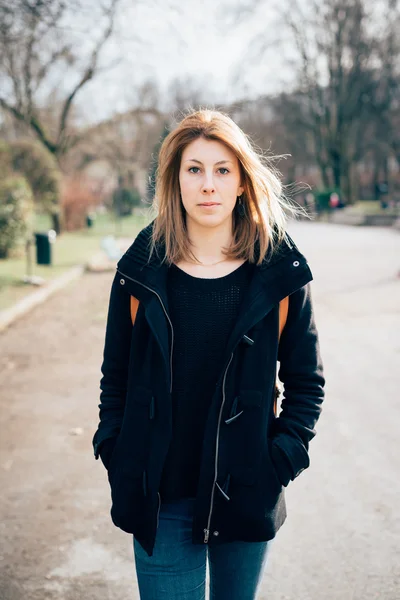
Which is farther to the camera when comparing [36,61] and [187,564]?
[36,61]

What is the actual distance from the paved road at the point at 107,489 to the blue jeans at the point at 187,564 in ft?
3.84

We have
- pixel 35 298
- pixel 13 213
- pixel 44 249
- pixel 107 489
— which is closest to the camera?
pixel 107 489

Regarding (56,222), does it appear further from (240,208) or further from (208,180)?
(208,180)

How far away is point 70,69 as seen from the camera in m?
27.3

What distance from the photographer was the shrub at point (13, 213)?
17.1 metres

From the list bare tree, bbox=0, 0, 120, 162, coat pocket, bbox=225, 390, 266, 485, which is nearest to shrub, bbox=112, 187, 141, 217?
bare tree, bbox=0, 0, 120, 162

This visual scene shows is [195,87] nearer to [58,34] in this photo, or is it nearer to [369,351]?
[58,34]

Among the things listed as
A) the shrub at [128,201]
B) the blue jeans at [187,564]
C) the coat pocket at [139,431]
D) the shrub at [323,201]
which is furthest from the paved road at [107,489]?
the shrub at [128,201]

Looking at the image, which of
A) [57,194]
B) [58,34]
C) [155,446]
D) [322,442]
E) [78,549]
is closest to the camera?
[155,446]

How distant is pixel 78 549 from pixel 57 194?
939 inches

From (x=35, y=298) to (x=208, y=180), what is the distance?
33.1 ft

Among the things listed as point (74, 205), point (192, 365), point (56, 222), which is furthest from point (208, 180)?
point (74, 205)

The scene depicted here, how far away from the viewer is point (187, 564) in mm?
2010

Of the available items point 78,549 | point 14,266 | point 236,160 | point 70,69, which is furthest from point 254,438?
point 70,69
